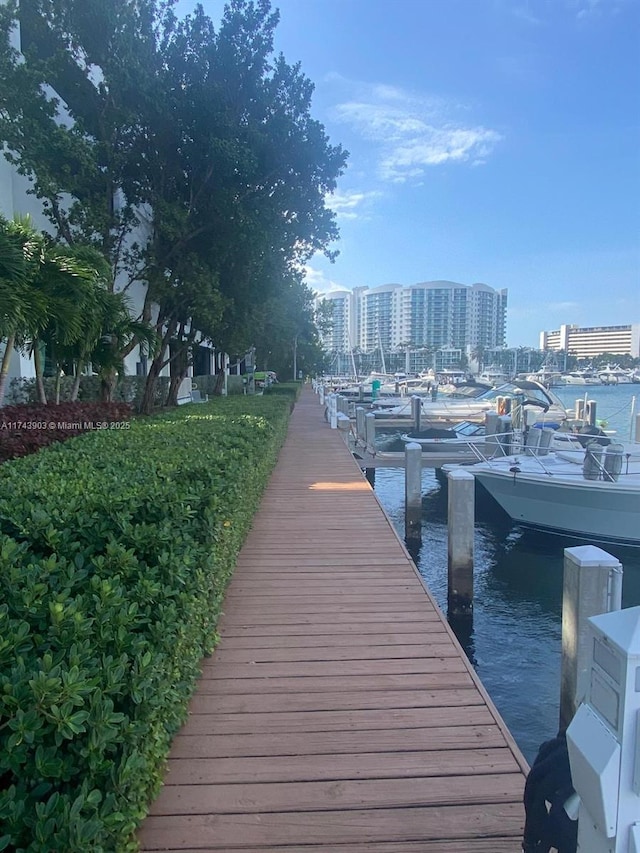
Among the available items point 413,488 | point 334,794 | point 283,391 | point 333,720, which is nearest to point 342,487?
point 413,488

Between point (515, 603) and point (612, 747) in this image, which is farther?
point (515, 603)

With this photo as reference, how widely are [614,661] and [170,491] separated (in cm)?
285

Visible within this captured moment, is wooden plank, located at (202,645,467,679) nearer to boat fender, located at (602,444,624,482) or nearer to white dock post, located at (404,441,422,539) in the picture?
white dock post, located at (404,441,422,539)

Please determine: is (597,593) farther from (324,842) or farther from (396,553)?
(396,553)

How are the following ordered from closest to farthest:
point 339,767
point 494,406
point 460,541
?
1. point 339,767
2. point 460,541
3. point 494,406

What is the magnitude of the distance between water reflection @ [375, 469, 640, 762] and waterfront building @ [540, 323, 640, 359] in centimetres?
11370

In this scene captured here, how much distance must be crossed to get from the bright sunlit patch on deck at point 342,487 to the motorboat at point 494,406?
32.1ft

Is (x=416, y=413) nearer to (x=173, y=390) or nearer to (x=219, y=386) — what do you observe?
(x=173, y=390)

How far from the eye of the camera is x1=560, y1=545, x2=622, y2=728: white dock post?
3.71 meters

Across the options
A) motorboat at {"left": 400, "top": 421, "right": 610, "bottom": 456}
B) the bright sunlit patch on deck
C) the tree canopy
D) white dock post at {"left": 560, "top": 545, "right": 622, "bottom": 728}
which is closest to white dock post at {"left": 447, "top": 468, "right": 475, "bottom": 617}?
the bright sunlit patch on deck

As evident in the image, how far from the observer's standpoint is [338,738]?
9.92 ft

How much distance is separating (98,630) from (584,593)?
2959 millimetres

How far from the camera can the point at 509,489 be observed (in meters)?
12.2

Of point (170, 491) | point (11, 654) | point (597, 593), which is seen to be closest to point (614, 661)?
point (11, 654)
